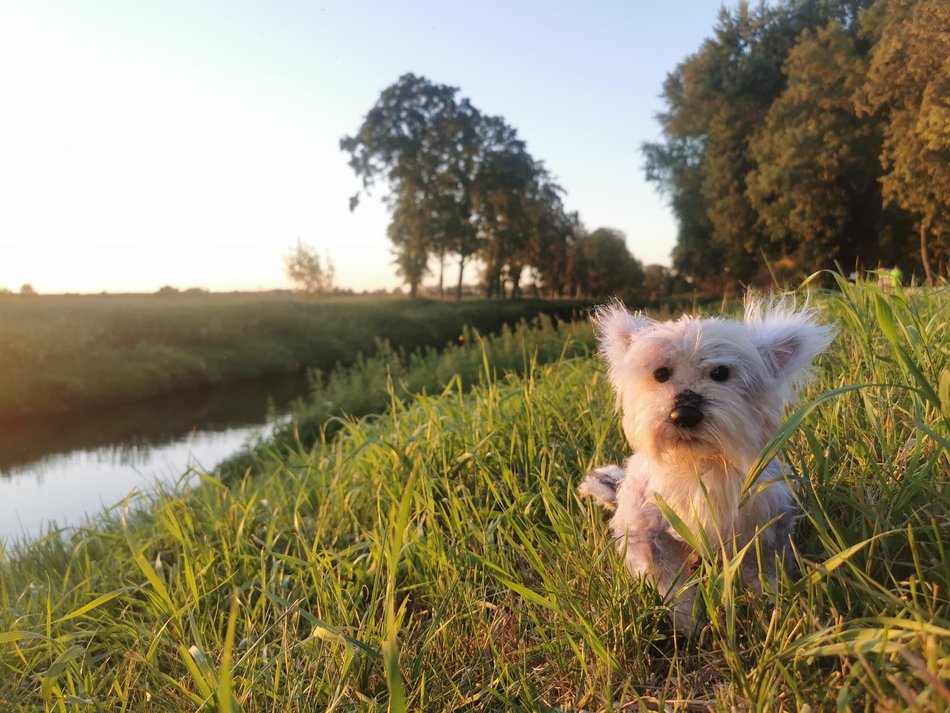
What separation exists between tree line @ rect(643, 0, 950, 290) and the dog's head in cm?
538

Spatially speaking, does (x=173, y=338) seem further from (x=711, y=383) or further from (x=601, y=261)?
(x=601, y=261)

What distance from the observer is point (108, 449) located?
40.6 ft

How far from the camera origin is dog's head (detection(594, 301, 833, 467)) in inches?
76.4

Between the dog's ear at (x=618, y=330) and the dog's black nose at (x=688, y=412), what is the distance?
46cm

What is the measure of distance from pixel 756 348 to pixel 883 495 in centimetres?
69

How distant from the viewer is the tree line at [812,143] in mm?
8570

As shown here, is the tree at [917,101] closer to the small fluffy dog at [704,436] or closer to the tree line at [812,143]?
the tree line at [812,143]

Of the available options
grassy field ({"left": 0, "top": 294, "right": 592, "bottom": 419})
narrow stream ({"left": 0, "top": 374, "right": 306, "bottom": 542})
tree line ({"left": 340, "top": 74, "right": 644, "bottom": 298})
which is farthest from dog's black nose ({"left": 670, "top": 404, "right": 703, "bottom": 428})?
tree line ({"left": 340, "top": 74, "right": 644, "bottom": 298})

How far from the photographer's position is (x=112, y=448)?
40.8 feet

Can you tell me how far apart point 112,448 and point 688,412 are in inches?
537

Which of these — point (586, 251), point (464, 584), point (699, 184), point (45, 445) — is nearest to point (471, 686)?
point (464, 584)

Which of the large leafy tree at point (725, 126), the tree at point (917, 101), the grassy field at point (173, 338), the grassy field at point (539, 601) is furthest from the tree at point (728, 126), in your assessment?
the grassy field at point (539, 601)

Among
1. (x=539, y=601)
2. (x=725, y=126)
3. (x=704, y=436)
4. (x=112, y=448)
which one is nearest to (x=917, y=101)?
(x=704, y=436)

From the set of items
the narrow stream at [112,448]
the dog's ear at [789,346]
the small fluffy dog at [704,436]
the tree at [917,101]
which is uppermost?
the tree at [917,101]
